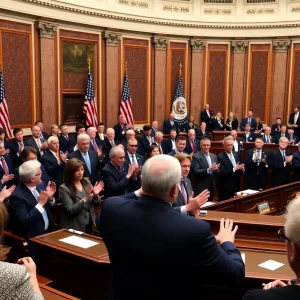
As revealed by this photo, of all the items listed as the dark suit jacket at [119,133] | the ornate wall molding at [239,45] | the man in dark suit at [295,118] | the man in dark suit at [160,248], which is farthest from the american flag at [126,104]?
the man in dark suit at [160,248]

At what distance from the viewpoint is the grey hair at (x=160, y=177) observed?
6.66 feet

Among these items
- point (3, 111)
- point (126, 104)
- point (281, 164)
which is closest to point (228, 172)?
point (281, 164)

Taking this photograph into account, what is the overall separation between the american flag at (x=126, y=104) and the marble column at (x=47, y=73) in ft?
6.56

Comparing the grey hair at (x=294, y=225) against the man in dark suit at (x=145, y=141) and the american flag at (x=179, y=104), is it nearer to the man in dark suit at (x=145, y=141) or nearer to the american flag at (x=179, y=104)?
the man in dark suit at (x=145, y=141)

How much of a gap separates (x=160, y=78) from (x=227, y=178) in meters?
6.96

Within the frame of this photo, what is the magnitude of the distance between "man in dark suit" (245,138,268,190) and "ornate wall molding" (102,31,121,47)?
6.12m

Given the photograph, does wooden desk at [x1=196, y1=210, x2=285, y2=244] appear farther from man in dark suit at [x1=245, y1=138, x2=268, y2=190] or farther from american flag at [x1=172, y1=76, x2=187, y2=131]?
american flag at [x1=172, y1=76, x2=187, y2=131]

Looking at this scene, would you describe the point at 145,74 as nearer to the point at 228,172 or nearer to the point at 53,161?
the point at 228,172

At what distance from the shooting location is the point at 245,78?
1391cm

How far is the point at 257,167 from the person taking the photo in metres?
7.34

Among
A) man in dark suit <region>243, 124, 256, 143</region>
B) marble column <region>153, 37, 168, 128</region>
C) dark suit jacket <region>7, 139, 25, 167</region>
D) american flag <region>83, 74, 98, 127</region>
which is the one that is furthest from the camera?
marble column <region>153, 37, 168, 128</region>

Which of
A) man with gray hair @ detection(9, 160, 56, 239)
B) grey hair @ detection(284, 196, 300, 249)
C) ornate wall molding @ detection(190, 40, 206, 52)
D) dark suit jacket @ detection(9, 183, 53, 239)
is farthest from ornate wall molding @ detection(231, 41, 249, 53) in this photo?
grey hair @ detection(284, 196, 300, 249)

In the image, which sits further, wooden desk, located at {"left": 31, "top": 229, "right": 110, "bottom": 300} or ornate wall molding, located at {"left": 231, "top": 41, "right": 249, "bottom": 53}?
ornate wall molding, located at {"left": 231, "top": 41, "right": 249, "bottom": 53}

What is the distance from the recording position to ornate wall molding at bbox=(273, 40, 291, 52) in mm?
13281
